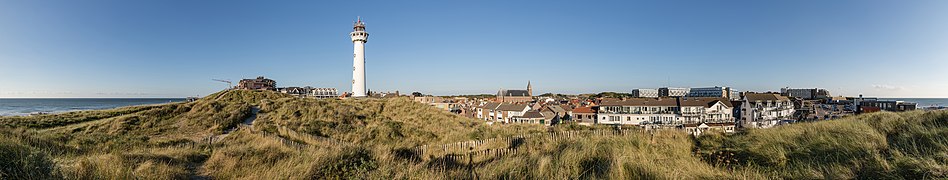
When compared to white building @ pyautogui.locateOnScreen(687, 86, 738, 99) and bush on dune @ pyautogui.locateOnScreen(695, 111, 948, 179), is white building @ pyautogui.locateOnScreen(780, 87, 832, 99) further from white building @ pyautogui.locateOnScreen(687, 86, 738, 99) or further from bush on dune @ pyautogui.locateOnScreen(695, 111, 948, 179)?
bush on dune @ pyautogui.locateOnScreen(695, 111, 948, 179)

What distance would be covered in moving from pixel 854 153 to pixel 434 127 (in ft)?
51.3

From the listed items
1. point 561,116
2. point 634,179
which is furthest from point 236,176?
point 561,116

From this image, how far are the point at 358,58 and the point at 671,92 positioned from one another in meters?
82.6

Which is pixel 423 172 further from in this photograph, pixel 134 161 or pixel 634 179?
pixel 134 161

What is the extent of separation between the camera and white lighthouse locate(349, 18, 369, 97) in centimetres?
4688

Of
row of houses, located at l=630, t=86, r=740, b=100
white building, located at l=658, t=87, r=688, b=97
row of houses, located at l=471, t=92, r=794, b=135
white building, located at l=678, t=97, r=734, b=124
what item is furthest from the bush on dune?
white building, located at l=658, t=87, r=688, b=97

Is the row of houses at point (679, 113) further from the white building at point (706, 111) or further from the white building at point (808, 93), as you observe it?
the white building at point (808, 93)

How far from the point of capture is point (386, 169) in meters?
5.52

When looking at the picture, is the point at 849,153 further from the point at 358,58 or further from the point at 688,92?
the point at 688,92

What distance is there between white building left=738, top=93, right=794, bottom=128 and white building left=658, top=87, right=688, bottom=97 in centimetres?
3479

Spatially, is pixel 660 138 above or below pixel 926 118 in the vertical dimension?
below

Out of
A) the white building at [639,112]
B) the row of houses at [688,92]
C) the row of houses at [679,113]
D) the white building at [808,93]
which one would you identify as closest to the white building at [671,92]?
the row of houses at [688,92]

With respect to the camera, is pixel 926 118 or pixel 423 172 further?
pixel 926 118

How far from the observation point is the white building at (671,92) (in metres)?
90.7
